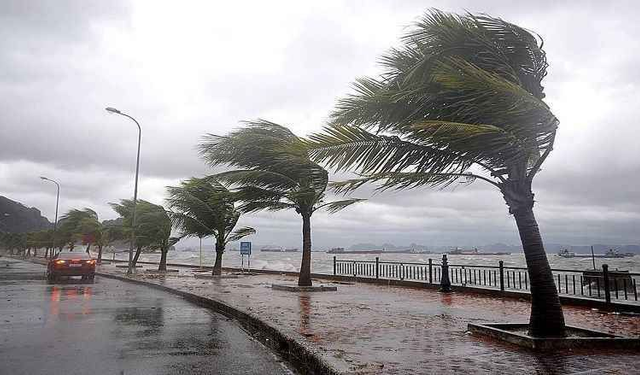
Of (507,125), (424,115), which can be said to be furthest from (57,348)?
(507,125)

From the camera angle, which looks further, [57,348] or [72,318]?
[72,318]

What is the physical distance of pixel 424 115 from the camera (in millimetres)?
8375

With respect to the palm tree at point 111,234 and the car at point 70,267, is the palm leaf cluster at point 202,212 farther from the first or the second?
the palm tree at point 111,234

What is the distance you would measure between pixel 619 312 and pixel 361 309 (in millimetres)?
5632

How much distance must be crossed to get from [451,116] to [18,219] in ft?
602

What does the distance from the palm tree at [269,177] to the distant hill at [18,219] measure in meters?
157

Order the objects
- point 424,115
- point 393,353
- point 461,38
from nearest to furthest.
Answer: point 393,353 < point 461,38 < point 424,115

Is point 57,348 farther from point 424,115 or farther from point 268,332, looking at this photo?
point 424,115

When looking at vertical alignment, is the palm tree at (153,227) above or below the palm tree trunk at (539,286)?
above

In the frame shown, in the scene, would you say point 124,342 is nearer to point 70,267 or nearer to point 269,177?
point 269,177

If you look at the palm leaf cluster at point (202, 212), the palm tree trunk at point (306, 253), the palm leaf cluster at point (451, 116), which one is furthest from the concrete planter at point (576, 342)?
the palm leaf cluster at point (202, 212)

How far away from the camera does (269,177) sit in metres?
17.3

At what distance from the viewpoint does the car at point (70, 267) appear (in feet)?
77.9

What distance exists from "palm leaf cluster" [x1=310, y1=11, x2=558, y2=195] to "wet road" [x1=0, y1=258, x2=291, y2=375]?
127 inches
